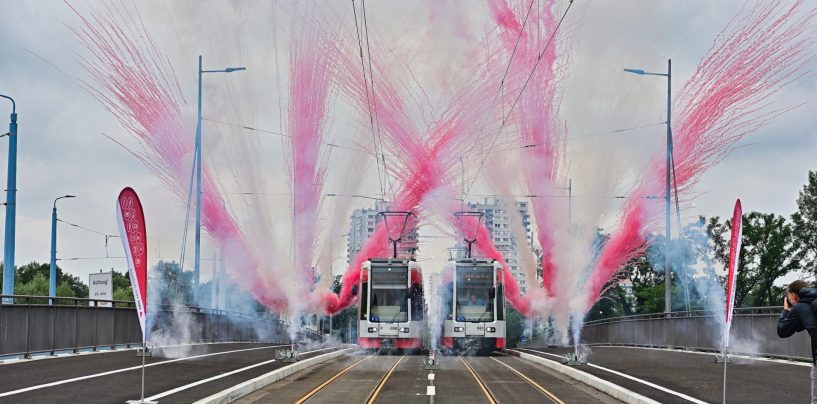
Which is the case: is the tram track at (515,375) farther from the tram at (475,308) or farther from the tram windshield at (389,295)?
the tram windshield at (389,295)

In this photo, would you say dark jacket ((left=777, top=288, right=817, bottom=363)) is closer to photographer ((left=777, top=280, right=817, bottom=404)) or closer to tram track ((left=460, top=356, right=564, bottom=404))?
photographer ((left=777, top=280, right=817, bottom=404))

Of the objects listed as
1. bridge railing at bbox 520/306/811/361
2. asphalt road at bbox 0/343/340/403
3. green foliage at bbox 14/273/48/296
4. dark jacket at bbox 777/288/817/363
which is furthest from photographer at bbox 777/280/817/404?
green foliage at bbox 14/273/48/296

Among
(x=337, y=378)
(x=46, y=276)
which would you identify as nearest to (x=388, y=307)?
(x=337, y=378)

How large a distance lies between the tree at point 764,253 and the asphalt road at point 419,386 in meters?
62.1

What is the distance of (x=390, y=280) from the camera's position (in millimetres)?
39812

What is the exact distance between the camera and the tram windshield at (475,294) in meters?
39.6

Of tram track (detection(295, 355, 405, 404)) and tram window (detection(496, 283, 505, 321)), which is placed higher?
tram window (detection(496, 283, 505, 321))

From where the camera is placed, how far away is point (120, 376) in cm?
2044

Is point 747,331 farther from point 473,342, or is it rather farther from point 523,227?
point 523,227

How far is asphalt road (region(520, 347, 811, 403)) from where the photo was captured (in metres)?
17.3

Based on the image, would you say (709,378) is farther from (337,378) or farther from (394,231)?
(394,231)

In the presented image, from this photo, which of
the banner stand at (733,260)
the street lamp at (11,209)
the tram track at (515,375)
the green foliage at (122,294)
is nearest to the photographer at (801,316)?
the banner stand at (733,260)

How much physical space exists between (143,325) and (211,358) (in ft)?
50.5

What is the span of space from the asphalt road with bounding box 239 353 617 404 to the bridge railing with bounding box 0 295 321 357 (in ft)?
23.3
